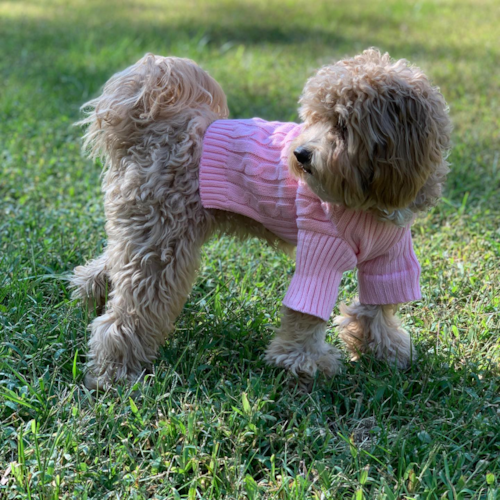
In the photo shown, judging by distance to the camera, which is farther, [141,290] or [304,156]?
[141,290]

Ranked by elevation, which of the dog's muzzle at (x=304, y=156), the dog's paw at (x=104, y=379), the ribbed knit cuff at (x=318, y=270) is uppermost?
the dog's muzzle at (x=304, y=156)

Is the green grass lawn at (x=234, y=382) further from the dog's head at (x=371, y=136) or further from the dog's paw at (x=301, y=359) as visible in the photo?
the dog's head at (x=371, y=136)

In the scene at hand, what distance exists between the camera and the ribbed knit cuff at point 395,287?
284 centimetres

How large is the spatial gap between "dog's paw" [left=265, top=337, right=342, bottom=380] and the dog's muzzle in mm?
821

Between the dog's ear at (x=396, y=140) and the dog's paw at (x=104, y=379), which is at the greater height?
the dog's ear at (x=396, y=140)

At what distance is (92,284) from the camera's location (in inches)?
129

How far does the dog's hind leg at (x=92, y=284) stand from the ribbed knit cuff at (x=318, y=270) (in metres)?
1.13

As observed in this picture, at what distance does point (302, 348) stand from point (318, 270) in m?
0.39

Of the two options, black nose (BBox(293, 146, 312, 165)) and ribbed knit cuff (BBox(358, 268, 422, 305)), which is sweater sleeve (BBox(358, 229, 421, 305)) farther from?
black nose (BBox(293, 146, 312, 165))

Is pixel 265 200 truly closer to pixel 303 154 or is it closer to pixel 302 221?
pixel 302 221

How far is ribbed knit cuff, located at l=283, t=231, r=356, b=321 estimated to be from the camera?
2.60 meters

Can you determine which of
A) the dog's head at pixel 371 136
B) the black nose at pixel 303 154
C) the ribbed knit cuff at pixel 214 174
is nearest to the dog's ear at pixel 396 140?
the dog's head at pixel 371 136

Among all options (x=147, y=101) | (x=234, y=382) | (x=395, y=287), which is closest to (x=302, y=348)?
(x=234, y=382)

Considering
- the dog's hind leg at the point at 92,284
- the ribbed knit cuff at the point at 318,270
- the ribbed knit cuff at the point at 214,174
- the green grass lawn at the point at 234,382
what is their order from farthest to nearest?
the dog's hind leg at the point at 92,284 < the ribbed knit cuff at the point at 214,174 < the ribbed knit cuff at the point at 318,270 < the green grass lawn at the point at 234,382
